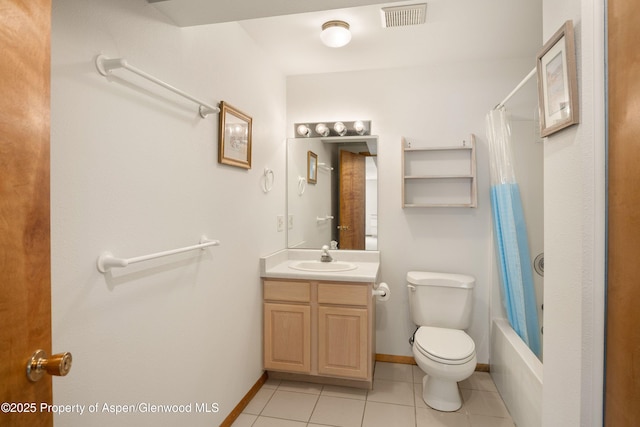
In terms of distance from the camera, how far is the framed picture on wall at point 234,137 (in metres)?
1.85

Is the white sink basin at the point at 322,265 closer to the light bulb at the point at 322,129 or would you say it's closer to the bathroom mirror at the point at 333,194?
the bathroom mirror at the point at 333,194

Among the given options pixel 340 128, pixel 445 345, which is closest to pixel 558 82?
pixel 445 345

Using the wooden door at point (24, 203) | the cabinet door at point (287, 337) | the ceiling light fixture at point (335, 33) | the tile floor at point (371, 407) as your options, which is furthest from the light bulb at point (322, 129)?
the wooden door at point (24, 203)

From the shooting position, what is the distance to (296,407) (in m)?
2.18

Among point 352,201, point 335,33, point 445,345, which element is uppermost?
point 335,33

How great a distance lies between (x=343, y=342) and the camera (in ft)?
7.67

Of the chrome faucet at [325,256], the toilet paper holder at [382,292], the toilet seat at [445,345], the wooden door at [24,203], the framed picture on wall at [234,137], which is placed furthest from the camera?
the chrome faucet at [325,256]

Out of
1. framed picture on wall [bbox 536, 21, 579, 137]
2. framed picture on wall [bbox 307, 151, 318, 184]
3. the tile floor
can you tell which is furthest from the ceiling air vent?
the tile floor

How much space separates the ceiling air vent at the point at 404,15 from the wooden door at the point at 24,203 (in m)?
1.73

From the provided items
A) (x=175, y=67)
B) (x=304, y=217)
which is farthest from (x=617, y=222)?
(x=304, y=217)

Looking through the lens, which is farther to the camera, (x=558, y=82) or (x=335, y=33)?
(x=335, y=33)

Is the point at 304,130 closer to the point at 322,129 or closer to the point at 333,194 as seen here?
the point at 322,129

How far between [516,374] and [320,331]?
1248 mm

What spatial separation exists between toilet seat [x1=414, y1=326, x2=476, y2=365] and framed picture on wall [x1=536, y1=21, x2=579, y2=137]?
1.39 m
